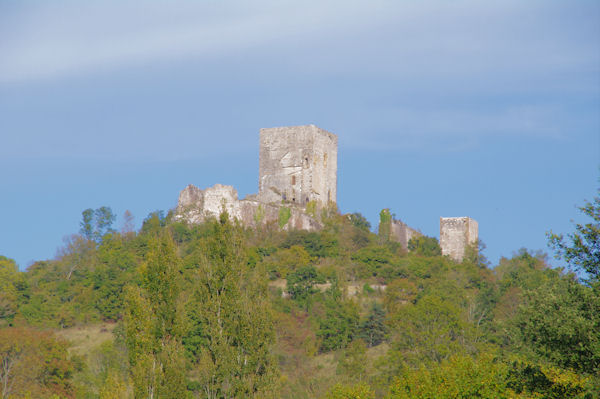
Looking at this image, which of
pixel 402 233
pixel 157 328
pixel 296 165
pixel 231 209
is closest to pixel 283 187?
pixel 296 165

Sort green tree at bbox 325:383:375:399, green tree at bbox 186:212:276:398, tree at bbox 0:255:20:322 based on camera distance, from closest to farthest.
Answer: green tree at bbox 325:383:375:399 < green tree at bbox 186:212:276:398 < tree at bbox 0:255:20:322

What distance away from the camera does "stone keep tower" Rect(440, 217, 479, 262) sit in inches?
2427

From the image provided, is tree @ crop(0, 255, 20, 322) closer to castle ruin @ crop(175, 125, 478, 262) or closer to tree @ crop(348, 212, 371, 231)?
castle ruin @ crop(175, 125, 478, 262)

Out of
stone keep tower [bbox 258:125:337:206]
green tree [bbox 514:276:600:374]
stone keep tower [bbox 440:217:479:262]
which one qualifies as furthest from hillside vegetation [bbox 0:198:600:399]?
stone keep tower [bbox 258:125:337:206]

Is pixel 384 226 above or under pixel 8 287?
above

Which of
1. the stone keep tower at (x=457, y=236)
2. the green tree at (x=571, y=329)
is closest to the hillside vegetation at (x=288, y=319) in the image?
the green tree at (x=571, y=329)

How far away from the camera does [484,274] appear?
57.8m

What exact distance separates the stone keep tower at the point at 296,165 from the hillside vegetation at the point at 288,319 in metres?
2.09

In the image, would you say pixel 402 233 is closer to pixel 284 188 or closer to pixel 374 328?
pixel 284 188

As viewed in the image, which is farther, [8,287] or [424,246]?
[424,246]

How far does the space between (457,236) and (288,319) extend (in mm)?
15801

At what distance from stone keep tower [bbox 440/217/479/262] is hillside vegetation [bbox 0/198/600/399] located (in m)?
0.85

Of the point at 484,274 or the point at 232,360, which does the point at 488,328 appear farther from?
the point at 232,360

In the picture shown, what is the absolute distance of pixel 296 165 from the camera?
5800 centimetres
